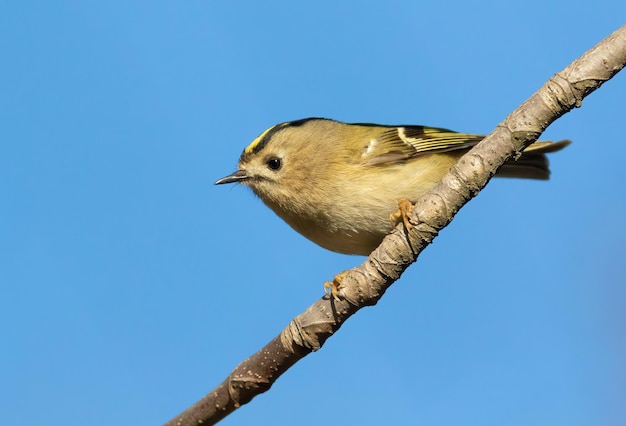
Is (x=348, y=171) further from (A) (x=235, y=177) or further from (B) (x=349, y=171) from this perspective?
(A) (x=235, y=177)

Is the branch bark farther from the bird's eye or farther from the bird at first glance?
the bird's eye

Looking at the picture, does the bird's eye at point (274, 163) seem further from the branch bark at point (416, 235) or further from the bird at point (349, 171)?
the branch bark at point (416, 235)

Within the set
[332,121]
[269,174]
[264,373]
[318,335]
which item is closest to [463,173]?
[318,335]

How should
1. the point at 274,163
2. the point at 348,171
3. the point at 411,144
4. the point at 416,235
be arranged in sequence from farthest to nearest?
the point at 274,163, the point at 411,144, the point at 348,171, the point at 416,235

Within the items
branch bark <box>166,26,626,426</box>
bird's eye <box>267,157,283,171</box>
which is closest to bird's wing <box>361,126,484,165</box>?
bird's eye <box>267,157,283,171</box>

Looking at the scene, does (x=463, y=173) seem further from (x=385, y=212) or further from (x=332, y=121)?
(x=332, y=121)

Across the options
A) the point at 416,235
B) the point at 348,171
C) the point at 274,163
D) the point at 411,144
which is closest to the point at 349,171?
the point at 348,171
